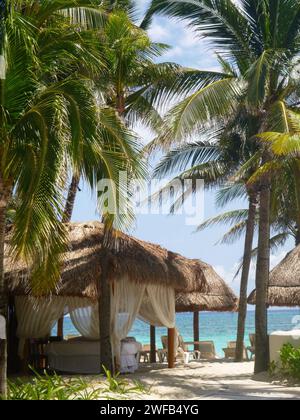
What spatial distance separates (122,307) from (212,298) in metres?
5.21

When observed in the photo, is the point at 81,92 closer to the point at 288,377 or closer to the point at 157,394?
the point at 157,394

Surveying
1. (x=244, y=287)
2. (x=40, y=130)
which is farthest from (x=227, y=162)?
(x=40, y=130)

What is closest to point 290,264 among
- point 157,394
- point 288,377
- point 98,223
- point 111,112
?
point 288,377

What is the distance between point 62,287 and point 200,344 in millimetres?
8528

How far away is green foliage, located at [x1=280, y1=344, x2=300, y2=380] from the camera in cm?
1166

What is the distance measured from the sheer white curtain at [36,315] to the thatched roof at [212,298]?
14.6 feet

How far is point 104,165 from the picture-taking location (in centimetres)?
891

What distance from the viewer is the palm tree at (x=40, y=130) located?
25.3ft

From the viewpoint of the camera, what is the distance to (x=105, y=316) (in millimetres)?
12109

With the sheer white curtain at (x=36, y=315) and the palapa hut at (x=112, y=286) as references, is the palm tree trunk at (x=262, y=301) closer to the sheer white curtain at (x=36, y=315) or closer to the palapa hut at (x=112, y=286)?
the palapa hut at (x=112, y=286)

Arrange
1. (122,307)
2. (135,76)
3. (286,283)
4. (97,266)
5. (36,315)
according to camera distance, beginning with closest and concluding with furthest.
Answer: (97,266) < (135,76) < (122,307) < (36,315) < (286,283)

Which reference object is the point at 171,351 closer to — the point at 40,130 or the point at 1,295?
the point at 1,295

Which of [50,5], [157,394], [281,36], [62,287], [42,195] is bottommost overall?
[157,394]

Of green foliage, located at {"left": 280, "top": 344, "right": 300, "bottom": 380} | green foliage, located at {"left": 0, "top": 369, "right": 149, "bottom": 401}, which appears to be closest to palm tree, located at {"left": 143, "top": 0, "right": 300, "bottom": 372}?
green foliage, located at {"left": 280, "top": 344, "right": 300, "bottom": 380}
